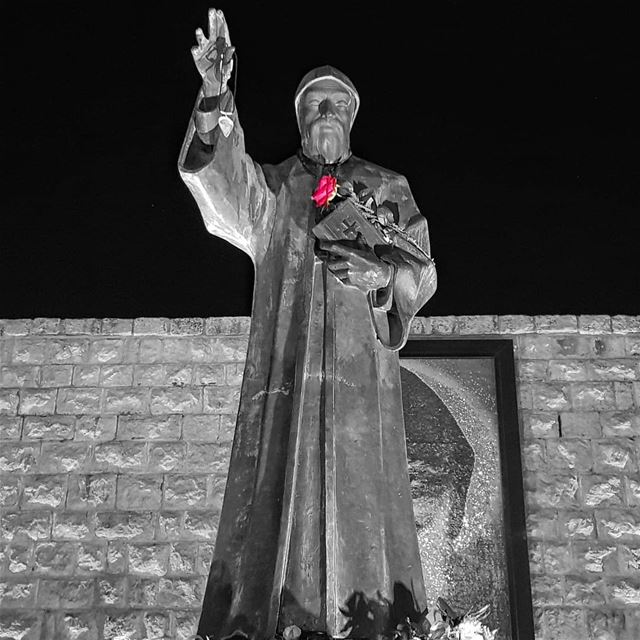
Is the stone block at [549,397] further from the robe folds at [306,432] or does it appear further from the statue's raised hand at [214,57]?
the statue's raised hand at [214,57]

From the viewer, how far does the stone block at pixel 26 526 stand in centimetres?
551

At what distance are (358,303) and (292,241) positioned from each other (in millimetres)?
250

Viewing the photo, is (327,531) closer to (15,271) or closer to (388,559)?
(388,559)

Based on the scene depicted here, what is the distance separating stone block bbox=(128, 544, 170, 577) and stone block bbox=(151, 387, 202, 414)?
2.41 ft

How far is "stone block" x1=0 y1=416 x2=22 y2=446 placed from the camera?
18.9 feet

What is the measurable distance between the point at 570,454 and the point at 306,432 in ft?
10.7

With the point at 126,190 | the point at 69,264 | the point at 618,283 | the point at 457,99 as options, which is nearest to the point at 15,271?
the point at 69,264

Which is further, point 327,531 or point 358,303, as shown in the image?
point 358,303

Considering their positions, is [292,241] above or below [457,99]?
below

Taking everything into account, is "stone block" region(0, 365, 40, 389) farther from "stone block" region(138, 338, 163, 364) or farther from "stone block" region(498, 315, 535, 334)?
"stone block" region(498, 315, 535, 334)

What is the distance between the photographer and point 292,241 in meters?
2.89

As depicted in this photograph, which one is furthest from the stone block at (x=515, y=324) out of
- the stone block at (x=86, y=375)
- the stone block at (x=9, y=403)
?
the stone block at (x=9, y=403)

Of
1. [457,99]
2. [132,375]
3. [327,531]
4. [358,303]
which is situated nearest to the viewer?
[327,531]

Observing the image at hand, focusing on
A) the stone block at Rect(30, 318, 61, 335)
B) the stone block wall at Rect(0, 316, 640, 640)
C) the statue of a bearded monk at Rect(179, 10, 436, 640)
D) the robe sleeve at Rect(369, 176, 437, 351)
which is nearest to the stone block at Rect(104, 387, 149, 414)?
the stone block wall at Rect(0, 316, 640, 640)
